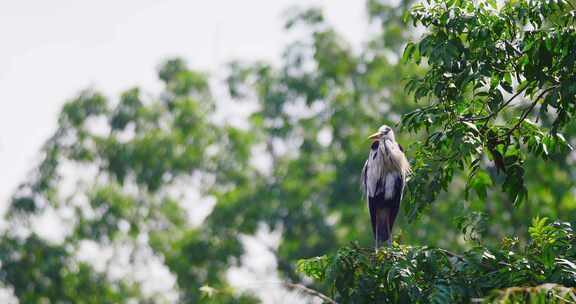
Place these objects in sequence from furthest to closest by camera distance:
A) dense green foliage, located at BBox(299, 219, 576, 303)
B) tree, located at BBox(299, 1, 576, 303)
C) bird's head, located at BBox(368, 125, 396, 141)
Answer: bird's head, located at BBox(368, 125, 396, 141), tree, located at BBox(299, 1, 576, 303), dense green foliage, located at BBox(299, 219, 576, 303)

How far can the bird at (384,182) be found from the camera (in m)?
7.66

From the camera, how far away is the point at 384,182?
770 centimetres

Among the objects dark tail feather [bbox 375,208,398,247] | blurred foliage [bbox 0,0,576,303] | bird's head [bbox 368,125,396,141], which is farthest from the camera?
blurred foliage [bbox 0,0,576,303]

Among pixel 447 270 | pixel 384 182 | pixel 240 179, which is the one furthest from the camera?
pixel 240 179

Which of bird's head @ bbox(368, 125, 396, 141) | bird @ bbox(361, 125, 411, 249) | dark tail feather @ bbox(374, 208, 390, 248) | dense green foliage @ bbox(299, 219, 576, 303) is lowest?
dense green foliage @ bbox(299, 219, 576, 303)

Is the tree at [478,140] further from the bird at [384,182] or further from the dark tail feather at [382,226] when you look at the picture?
the dark tail feather at [382,226]

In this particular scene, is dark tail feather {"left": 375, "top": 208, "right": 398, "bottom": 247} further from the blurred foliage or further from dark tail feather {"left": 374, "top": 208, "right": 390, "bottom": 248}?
the blurred foliage

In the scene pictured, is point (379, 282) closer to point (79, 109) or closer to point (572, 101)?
point (572, 101)

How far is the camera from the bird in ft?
25.1

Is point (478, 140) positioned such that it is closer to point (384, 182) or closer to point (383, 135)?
point (384, 182)

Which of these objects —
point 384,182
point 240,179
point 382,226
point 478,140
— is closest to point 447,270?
point 478,140

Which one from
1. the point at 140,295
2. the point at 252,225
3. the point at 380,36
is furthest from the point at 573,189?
the point at 140,295

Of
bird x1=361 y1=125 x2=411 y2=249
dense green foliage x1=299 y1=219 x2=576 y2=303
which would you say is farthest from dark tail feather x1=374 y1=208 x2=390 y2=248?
dense green foliage x1=299 y1=219 x2=576 y2=303

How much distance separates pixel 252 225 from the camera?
16969 millimetres
